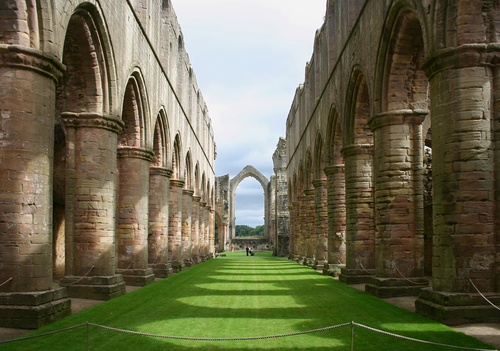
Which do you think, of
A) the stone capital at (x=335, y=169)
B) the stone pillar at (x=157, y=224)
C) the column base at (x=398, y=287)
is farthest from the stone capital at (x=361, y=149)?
the stone pillar at (x=157, y=224)

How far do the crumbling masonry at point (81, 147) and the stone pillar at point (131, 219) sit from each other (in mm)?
28

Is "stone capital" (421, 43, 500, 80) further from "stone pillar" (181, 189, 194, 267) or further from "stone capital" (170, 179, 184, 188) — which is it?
"stone pillar" (181, 189, 194, 267)

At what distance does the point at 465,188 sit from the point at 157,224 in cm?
1131

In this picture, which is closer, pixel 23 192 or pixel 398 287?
pixel 23 192

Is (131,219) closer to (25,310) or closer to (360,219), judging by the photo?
(25,310)

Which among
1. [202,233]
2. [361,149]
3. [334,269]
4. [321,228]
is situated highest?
[361,149]

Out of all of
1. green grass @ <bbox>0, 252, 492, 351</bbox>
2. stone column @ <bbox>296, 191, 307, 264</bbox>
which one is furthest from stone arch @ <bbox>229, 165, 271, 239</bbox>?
green grass @ <bbox>0, 252, 492, 351</bbox>

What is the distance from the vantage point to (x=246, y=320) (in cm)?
751

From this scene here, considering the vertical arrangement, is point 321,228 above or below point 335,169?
below

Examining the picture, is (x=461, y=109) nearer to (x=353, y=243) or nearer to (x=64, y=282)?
(x=353, y=243)

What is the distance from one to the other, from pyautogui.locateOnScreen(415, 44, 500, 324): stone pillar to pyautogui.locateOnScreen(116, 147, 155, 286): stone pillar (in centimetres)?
830

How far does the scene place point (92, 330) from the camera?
6715 millimetres

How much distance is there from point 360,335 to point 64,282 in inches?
255

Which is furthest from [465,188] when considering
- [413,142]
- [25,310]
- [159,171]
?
[159,171]
